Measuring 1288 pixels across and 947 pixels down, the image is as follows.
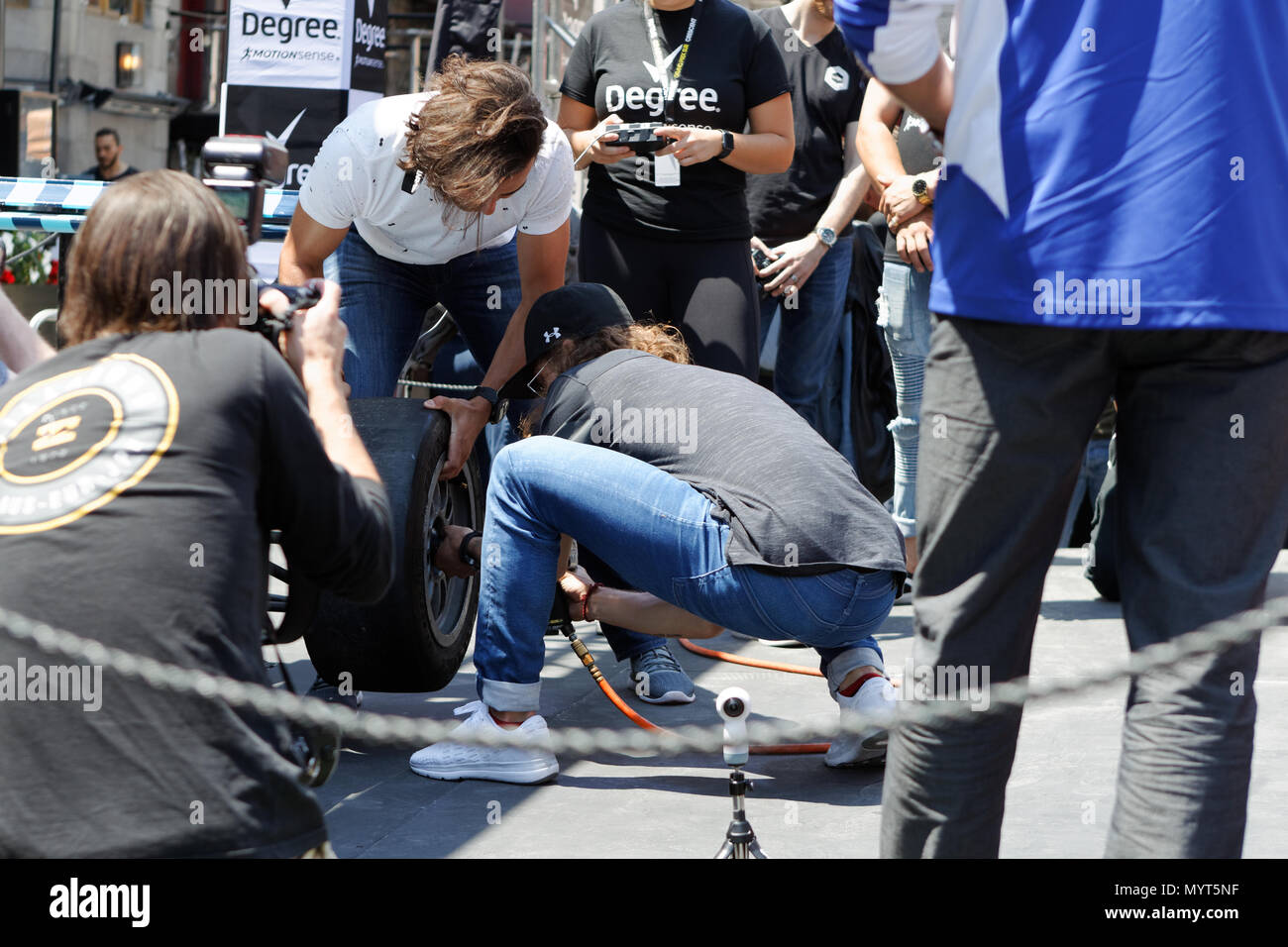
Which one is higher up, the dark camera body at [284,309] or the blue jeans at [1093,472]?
the dark camera body at [284,309]

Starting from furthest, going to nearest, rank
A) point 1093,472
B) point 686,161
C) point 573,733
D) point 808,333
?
1. point 1093,472
2. point 808,333
3. point 686,161
4. point 573,733

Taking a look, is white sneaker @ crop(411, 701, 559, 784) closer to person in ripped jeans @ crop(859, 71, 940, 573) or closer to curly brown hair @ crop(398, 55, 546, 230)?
curly brown hair @ crop(398, 55, 546, 230)

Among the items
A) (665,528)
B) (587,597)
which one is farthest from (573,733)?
(587,597)

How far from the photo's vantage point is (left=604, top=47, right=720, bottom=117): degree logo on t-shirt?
15.0 ft

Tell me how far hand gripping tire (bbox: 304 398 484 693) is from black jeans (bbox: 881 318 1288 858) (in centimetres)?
156

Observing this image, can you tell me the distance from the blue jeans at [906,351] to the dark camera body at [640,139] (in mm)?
834

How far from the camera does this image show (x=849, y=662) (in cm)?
333

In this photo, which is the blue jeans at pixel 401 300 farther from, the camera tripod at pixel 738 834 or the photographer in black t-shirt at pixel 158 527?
the photographer in black t-shirt at pixel 158 527

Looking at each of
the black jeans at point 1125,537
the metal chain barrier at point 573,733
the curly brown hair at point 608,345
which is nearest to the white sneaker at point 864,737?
the curly brown hair at point 608,345

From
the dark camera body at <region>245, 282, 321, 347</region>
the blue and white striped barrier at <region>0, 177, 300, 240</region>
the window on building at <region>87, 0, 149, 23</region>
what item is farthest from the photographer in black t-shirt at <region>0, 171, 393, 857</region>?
the window on building at <region>87, 0, 149, 23</region>

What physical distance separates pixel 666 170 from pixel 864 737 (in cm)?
183

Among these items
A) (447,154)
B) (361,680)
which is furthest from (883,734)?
(447,154)

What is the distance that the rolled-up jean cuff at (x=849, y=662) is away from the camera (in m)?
3.32

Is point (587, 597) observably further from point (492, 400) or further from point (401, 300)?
point (401, 300)
